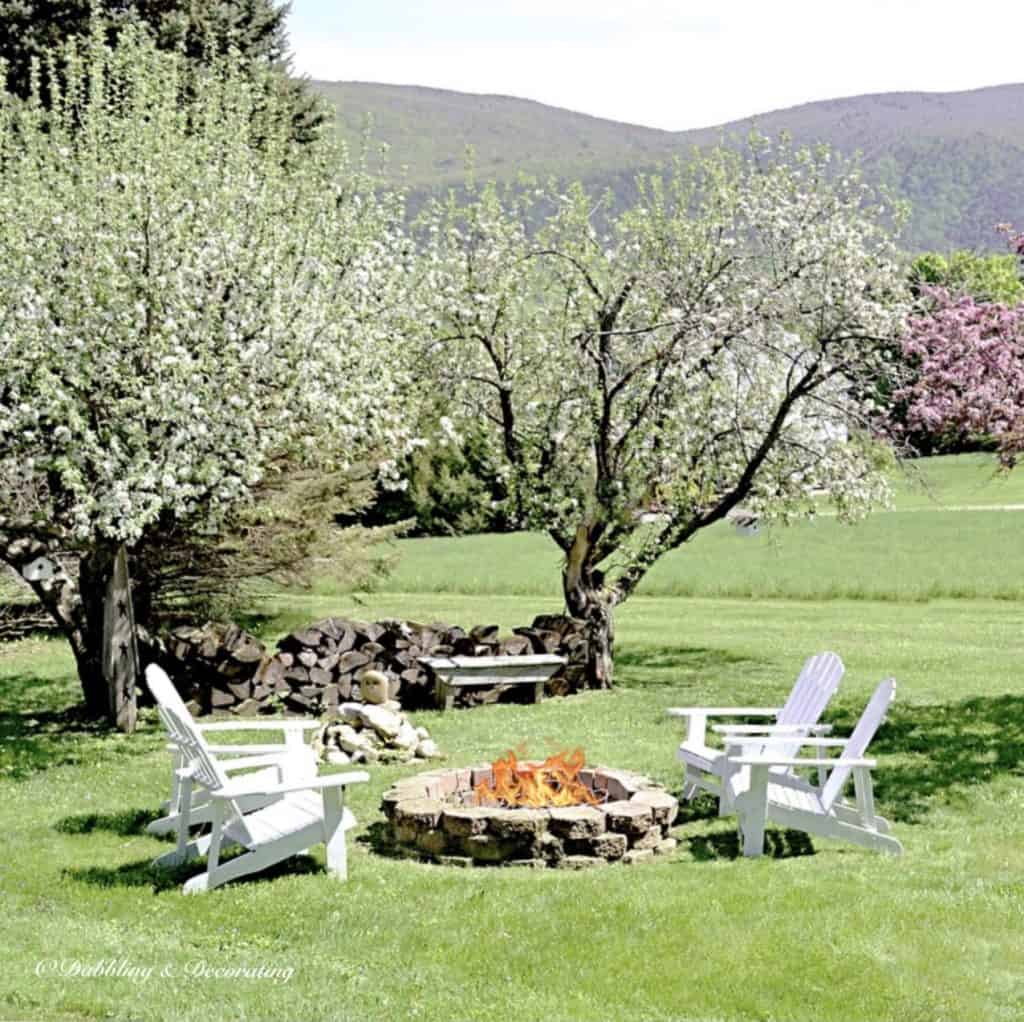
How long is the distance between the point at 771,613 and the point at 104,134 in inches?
522

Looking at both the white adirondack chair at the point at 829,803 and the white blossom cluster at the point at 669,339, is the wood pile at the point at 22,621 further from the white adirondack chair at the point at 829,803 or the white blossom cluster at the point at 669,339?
the white adirondack chair at the point at 829,803

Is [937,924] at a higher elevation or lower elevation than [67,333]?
lower

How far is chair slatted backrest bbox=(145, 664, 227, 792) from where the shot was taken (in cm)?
729

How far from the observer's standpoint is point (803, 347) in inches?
567

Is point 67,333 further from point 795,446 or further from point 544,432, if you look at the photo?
point 795,446

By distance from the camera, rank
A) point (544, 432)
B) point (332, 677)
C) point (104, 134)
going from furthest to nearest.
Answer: point (544, 432) < point (332, 677) < point (104, 134)

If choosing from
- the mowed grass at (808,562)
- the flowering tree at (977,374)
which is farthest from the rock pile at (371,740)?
the mowed grass at (808,562)

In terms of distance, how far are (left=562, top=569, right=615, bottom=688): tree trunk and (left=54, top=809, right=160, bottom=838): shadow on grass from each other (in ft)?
20.8

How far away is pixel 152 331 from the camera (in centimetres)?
1114

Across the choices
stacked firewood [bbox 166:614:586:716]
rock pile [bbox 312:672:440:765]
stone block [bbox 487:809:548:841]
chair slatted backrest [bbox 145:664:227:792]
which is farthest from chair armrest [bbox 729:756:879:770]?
stacked firewood [bbox 166:614:586:716]

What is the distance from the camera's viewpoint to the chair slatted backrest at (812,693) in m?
8.61

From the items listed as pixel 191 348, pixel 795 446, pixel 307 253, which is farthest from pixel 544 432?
pixel 191 348

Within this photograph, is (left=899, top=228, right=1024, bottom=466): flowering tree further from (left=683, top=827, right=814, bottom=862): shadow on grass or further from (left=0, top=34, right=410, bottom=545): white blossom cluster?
(left=0, top=34, right=410, bottom=545): white blossom cluster

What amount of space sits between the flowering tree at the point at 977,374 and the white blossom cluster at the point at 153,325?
4.75 metres
